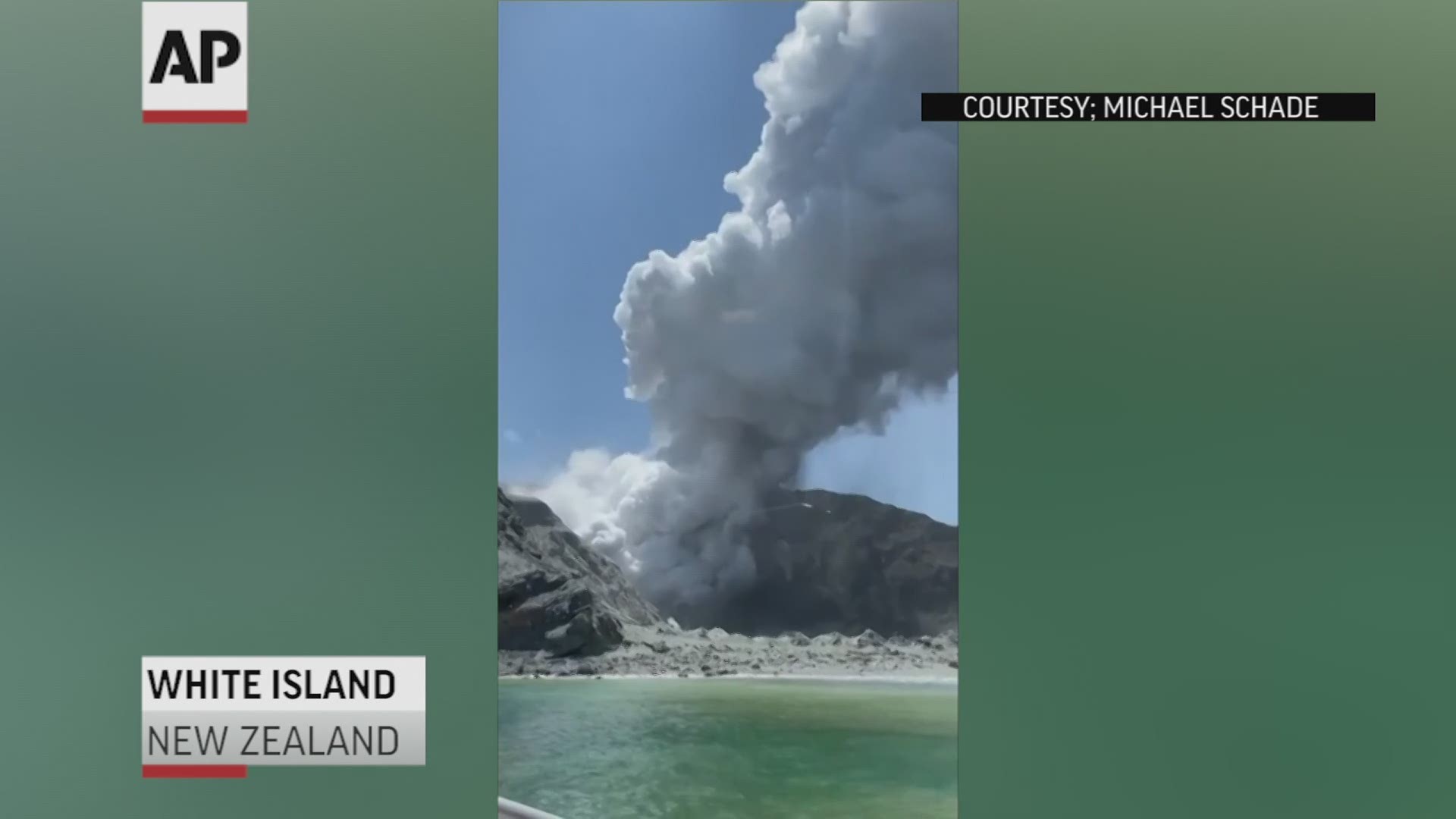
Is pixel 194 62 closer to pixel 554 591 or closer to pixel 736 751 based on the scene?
pixel 554 591

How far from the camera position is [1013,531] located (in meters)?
2.14

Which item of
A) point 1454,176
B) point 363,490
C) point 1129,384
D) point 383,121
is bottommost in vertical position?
point 363,490

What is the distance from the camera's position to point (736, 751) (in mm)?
2188

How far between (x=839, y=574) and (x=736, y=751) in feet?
2.00

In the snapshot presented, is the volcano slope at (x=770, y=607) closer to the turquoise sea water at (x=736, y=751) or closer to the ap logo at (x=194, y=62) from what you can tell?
the turquoise sea water at (x=736, y=751)

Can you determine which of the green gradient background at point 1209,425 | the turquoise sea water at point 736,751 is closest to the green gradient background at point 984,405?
the green gradient background at point 1209,425

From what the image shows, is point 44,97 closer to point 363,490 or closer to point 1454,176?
point 363,490

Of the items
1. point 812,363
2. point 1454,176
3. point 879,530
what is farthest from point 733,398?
point 1454,176

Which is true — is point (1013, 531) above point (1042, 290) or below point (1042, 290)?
below

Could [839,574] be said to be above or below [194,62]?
below

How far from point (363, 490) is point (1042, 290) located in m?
2.09

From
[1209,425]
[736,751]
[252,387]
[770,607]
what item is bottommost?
[736,751]

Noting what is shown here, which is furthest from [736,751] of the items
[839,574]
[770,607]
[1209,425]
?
[1209,425]

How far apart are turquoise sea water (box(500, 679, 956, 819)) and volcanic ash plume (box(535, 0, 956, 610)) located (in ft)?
1.21
